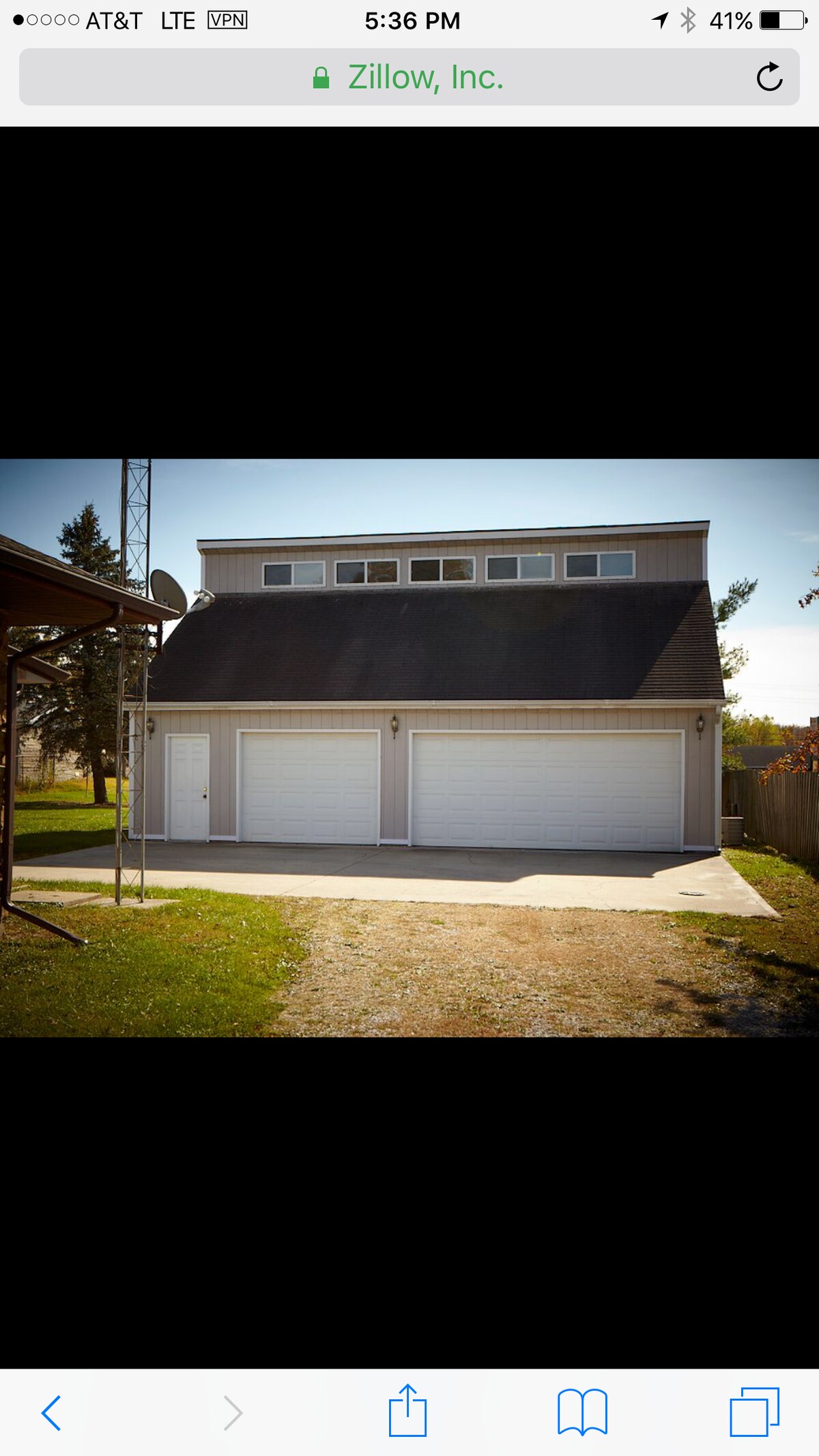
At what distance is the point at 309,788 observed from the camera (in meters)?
13.0

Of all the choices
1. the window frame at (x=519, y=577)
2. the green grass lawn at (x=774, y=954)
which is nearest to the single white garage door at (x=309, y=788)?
the window frame at (x=519, y=577)

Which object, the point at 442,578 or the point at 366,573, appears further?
the point at 366,573

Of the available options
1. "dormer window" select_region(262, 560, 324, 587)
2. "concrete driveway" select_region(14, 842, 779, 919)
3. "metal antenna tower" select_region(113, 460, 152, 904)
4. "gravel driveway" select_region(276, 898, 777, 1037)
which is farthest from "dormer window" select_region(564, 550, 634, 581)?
"gravel driveway" select_region(276, 898, 777, 1037)

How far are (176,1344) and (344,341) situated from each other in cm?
185

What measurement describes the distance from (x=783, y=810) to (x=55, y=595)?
34.3 ft

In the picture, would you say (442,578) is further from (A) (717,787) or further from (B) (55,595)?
(B) (55,595)

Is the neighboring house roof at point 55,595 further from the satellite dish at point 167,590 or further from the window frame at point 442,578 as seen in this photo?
the window frame at point 442,578

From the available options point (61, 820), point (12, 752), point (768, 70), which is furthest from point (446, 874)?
point (61, 820)

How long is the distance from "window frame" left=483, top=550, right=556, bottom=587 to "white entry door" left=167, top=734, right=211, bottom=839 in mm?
5915

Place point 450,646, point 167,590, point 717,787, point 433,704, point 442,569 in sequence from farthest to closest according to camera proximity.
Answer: point 442,569 → point 450,646 → point 433,704 → point 717,787 → point 167,590

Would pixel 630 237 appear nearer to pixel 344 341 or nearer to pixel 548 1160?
pixel 344 341
